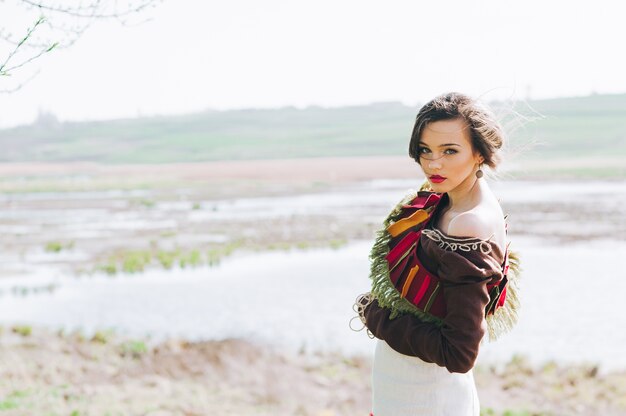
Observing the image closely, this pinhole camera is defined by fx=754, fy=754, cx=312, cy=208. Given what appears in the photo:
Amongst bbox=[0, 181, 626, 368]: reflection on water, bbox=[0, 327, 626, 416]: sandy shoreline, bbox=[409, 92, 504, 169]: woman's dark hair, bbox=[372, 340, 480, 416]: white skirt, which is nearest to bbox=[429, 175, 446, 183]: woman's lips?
bbox=[409, 92, 504, 169]: woman's dark hair

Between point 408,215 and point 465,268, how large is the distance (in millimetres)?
357

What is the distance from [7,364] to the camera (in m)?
7.65

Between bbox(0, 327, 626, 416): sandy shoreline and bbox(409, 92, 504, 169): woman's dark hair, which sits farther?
bbox(0, 327, 626, 416): sandy shoreline

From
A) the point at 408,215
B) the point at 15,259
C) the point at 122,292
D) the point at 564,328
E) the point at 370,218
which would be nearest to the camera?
the point at 408,215

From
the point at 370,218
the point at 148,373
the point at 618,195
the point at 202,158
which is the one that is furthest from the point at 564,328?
the point at 202,158

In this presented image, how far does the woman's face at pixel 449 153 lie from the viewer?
178 cm

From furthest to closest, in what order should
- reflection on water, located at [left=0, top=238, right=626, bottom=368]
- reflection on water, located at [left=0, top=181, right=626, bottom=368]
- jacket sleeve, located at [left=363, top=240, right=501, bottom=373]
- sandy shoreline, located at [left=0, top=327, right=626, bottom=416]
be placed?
reflection on water, located at [left=0, top=181, right=626, bottom=368] → reflection on water, located at [left=0, top=238, right=626, bottom=368] → sandy shoreline, located at [left=0, top=327, right=626, bottom=416] → jacket sleeve, located at [left=363, top=240, right=501, bottom=373]

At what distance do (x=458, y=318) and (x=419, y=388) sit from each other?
0.27 metres

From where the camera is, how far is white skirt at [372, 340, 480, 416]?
1805mm

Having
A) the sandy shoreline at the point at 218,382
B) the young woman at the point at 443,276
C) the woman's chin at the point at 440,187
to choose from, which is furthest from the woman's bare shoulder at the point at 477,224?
the sandy shoreline at the point at 218,382

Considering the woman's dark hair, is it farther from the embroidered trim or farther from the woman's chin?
the embroidered trim

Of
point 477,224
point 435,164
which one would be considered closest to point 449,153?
point 435,164

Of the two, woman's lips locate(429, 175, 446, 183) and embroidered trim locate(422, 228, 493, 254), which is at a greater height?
woman's lips locate(429, 175, 446, 183)

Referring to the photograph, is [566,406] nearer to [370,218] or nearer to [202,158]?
[370,218]
